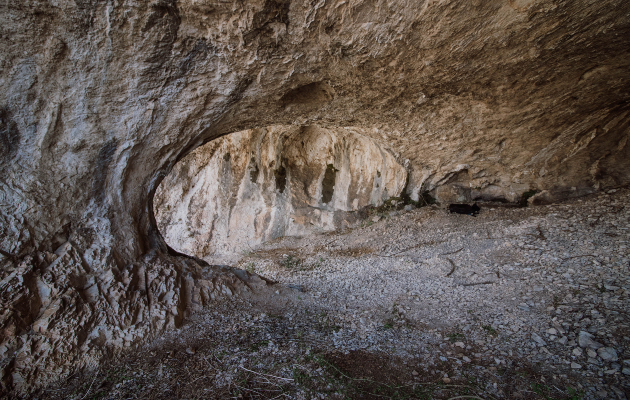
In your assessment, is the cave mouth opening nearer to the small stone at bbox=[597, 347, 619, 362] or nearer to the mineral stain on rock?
the small stone at bbox=[597, 347, 619, 362]

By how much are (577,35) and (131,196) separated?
609 centimetres

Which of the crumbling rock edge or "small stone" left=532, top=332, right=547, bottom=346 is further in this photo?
"small stone" left=532, top=332, right=547, bottom=346

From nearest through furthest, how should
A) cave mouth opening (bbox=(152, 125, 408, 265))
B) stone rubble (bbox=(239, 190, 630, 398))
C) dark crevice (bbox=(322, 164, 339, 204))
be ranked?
1. stone rubble (bbox=(239, 190, 630, 398))
2. cave mouth opening (bbox=(152, 125, 408, 265))
3. dark crevice (bbox=(322, 164, 339, 204))

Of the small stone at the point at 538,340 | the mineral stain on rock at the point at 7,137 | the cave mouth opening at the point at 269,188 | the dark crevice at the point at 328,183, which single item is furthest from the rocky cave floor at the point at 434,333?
the dark crevice at the point at 328,183

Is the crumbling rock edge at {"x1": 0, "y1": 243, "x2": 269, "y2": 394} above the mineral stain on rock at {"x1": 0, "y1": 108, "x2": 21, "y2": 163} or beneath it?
beneath

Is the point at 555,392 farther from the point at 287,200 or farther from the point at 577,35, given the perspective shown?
the point at 287,200

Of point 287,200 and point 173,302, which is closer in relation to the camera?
point 173,302

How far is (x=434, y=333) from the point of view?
343 cm

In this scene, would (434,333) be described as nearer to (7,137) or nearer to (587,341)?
(587,341)

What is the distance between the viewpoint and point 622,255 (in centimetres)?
419

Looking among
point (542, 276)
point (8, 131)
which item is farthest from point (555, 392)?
point (8, 131)

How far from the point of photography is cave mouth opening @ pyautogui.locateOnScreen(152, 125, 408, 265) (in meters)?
10.1

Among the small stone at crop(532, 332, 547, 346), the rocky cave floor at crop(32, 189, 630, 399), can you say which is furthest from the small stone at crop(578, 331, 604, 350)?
the small stone at crop(532, 332, 547, 346)

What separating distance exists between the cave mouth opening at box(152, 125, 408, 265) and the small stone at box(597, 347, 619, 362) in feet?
22.4
